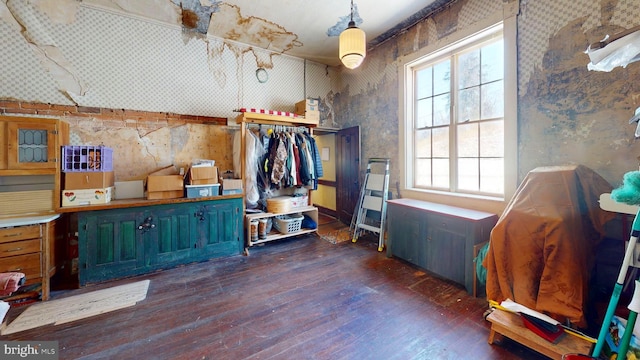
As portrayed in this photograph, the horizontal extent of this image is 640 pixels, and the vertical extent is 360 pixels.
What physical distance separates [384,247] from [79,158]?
395 cm

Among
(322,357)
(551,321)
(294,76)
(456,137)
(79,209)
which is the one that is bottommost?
(322,357)

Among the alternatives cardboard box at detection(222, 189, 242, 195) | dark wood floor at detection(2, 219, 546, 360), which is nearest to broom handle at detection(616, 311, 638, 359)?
dark wood floor at detection(2, 219, 546, 360)

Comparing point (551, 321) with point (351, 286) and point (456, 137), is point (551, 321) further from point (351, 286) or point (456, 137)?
point (456, 137)

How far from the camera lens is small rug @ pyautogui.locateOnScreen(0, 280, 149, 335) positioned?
2.02m

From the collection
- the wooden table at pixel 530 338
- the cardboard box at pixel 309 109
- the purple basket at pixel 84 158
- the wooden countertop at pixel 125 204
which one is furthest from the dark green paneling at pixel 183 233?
the wooden table at pixel 530 338

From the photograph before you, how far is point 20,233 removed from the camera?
2.26 metres

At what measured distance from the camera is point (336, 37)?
3.93 m

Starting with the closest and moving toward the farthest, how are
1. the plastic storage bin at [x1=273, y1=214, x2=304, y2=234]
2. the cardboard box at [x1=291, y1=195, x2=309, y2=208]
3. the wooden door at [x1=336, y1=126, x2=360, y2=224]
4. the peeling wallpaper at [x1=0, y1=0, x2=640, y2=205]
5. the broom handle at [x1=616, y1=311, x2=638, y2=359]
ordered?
the broom handle at [x1=616, y1=311, x2=638, y2=359], the peeling wallpaper at [x1=0, y1=0, x2=640, y2=205], the plastic storage bin at [x1=273, y1=214, x2=304, y2=234], the cardboard box at [x1=291, y1=195, x2=309, y2=208], the wooden door at [x1=336, y1=126, x2=360, y2=224]

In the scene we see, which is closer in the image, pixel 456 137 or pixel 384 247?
pixel 456 137

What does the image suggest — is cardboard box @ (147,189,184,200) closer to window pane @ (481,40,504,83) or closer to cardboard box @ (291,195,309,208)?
cardboard box @ (291,195,309,208)

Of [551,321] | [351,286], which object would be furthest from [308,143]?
[551,321]

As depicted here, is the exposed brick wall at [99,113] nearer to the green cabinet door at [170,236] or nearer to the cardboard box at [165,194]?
the cardboard box at [165,194]

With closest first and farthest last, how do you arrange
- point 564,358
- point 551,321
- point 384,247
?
1. point 564,358
2. point 551,321
3. point 384,247
